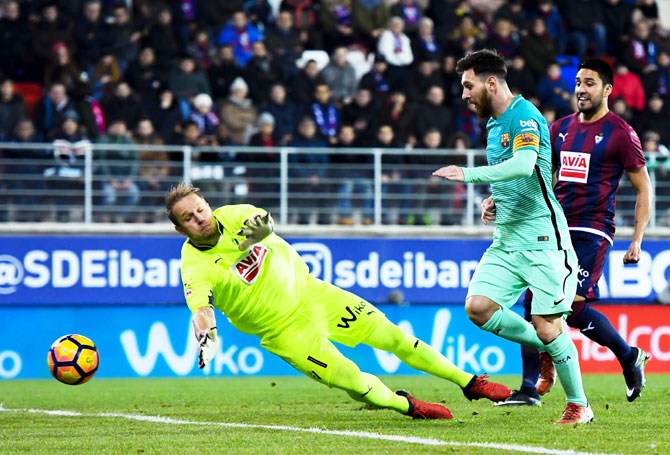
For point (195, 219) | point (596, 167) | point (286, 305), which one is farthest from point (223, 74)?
point (195, 219)

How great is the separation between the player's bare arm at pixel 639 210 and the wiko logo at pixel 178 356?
7080 mm

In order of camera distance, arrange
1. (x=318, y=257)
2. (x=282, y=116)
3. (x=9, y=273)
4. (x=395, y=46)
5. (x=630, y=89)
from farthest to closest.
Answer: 1. (x=630, y=89)
2. (x=395, y=46)
3. (x=282, y=116)
4. (x=318, y=257)
5. (x=9, y=273)

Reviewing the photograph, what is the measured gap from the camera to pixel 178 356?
45.4 ft

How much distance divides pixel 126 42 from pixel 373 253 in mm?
4384

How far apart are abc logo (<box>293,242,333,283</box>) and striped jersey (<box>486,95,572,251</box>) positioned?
23.5 feet

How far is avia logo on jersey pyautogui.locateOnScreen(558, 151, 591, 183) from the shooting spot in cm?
795

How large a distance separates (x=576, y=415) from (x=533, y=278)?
2.91 ft

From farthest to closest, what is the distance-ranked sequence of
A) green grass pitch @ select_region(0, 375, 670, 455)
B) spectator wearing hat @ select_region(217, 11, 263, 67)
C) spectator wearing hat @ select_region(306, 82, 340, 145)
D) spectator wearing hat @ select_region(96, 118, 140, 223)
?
spectator wearing hat @ select_region(217, 11, 263, 67)
spectator wearing hat @ select_region(306, 82, 340, 145)
spectator wearing hat @ select_region(96, 118, 140, 223)
green grass pitch @ select_region(0, 375, 670, 455)

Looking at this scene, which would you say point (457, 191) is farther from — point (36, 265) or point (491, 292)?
point (491, 292)

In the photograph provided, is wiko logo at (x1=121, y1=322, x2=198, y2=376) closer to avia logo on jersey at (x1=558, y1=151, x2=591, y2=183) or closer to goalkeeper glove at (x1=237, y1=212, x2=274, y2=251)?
avia logo on jersey at (x1=558, y1=151, x2=591, y2=183)

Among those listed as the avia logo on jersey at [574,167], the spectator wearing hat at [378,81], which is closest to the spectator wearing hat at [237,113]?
the spectator wearing hat at [378,81]

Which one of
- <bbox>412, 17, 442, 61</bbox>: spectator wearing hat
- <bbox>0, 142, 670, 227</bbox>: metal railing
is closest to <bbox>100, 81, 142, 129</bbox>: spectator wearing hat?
<bbox>0, 142, 670, 227</bbox>: metal railing

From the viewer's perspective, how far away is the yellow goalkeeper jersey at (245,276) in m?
6.94

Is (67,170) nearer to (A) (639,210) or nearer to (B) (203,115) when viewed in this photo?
(B) (203,115)
